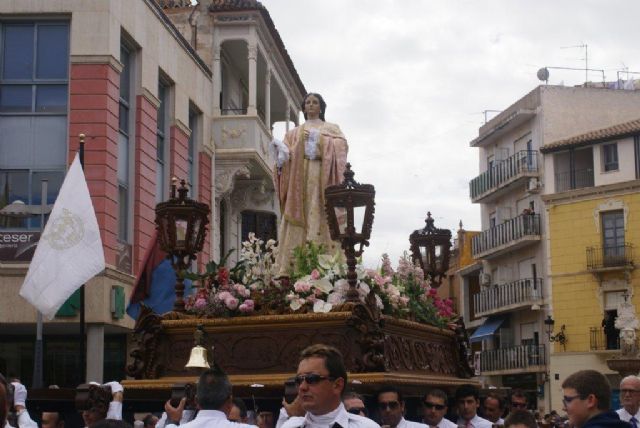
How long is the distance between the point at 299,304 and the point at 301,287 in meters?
0.17

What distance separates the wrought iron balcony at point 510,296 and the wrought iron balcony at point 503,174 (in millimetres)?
4365

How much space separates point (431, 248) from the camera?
600 inches

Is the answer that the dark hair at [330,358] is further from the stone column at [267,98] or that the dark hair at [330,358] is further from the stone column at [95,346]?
the stone column at [267,98]

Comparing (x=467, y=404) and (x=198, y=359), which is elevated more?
(x=198, y=359)

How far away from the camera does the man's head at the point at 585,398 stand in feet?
18.7

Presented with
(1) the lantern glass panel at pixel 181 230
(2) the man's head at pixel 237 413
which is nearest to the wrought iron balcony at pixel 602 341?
(1) the lantern glass panel at pixel 181 230

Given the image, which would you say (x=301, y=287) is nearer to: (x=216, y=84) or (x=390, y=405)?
(x=390, y=405)

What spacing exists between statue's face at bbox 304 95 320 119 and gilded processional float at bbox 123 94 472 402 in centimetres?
34

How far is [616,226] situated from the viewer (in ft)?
151

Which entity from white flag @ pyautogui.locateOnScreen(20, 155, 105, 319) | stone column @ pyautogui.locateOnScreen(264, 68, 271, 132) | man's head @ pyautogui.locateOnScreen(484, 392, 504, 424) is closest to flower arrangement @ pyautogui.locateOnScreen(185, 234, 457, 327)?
man's head @ pyautogui.locateOnScreen(484, 392, 504, 424)

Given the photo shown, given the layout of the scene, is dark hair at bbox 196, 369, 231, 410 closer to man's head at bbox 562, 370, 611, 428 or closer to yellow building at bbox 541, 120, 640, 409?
man's head at bbox 562, 370, 611, 428

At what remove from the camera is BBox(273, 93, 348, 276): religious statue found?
13.2 meters

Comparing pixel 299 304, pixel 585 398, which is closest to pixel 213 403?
pixel 585 398

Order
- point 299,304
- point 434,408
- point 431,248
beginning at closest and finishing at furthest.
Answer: point 434,408 < point 299,304 < point 431,248
